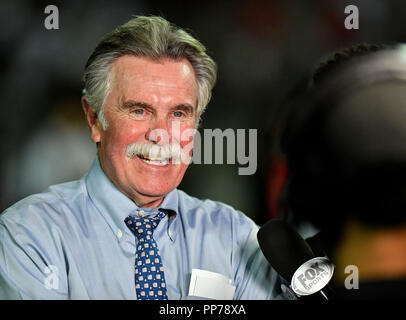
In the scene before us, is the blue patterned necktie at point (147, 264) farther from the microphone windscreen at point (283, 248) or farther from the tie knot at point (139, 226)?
the microphone windscreen at point (283, 248)

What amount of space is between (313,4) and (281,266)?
36.3 inches

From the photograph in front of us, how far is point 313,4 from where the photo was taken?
2012mm

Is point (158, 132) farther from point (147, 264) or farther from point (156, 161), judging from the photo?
point (147, 264)

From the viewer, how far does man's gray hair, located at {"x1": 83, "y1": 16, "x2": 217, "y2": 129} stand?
187 cm

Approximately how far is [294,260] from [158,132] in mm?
598

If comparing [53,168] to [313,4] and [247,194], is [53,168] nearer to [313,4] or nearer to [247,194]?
[247,194]

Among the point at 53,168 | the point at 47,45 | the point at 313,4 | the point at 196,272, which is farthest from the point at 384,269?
the point at 47,45

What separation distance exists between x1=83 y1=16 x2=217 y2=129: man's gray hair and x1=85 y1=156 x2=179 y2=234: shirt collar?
17 cm

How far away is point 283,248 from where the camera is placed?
1827 mm

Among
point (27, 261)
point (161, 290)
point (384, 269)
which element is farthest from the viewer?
point (384, 269)

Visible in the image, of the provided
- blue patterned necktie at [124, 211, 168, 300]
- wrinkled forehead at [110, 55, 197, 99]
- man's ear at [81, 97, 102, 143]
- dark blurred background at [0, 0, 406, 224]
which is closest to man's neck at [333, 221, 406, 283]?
dark blurred background at [0, 0, 406, 224]

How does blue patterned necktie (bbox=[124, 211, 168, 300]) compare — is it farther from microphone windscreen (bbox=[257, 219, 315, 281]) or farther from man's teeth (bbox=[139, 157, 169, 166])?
microphone windscreen (bbox=[257, 219, 315, 281])

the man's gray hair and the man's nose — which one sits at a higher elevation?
the man's gray hair
